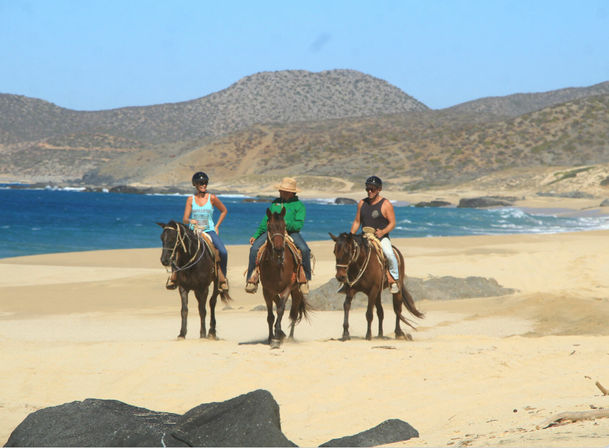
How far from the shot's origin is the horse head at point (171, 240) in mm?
11414

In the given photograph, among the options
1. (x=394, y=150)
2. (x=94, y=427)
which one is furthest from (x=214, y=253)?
(x=394, y=150)

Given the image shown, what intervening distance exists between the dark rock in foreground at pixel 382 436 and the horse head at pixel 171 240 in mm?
5379

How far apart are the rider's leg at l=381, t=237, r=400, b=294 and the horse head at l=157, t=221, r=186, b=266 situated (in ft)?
10.4

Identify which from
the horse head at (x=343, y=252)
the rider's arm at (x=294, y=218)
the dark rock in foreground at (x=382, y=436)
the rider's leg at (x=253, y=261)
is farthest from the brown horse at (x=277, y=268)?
the dark rock in foreground at (x=382, y=436)

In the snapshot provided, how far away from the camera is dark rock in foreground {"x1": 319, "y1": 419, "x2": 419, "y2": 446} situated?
6492 mm

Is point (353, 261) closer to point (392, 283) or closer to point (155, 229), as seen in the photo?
point (392, 283)

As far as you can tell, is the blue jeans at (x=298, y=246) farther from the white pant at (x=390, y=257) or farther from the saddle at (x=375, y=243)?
the white pant at (x=390, y=257)

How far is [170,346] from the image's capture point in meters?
11.3

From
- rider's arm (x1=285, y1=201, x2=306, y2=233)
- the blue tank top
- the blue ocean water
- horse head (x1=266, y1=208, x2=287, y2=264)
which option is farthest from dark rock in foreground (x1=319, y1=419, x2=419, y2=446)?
the blue ocean water

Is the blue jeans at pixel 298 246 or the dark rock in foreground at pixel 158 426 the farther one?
the blue jeans at pixel 298 246

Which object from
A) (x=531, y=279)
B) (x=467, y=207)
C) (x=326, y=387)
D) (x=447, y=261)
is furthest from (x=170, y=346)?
(x=467, y=207)

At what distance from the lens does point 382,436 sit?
6.59m

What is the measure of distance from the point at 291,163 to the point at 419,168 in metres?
29.7

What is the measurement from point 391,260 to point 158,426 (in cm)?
633
